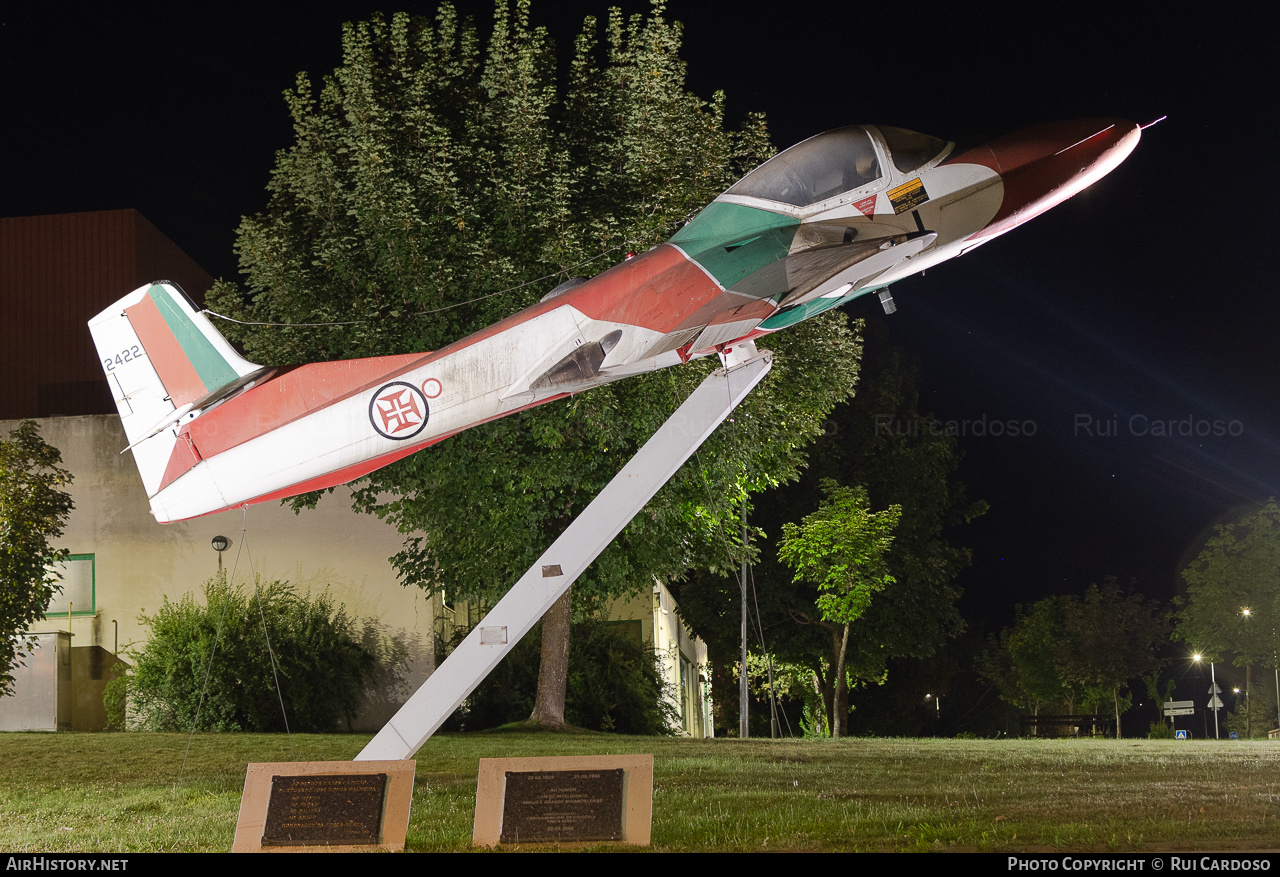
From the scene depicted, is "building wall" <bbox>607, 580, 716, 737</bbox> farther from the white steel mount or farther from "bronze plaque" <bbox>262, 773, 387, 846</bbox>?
"bronze plaque" <bbox>262, 773, 387, 846</bbox>

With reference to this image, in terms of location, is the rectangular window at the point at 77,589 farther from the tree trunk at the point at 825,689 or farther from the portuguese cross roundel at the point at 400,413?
the tree trunk at the point at 825,689

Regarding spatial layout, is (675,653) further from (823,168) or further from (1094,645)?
(823,168)

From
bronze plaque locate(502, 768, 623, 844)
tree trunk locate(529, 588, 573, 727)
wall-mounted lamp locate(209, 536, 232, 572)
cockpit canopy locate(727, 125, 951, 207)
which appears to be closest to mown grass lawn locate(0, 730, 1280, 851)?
bronze plaque locate(502, 768, 623, 844)

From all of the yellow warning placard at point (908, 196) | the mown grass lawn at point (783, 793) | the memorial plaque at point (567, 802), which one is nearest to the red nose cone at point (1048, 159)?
the yellow warning placard at point (908, 196)

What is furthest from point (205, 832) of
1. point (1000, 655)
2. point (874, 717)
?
point (1000, 655)

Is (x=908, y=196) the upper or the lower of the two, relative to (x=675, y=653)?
upper

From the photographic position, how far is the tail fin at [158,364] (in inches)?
350

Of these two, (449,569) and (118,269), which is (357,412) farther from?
(118,269)

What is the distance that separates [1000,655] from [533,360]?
6144 cm

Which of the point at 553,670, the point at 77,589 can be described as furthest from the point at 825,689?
the point at 77,589

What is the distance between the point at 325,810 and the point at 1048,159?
7752 millimetres

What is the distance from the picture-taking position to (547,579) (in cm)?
836

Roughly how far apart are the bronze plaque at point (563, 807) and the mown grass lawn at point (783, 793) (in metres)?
0.50

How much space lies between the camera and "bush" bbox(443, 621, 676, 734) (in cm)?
2358
